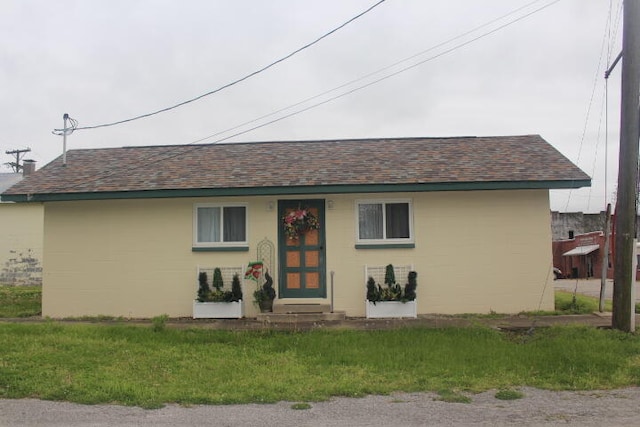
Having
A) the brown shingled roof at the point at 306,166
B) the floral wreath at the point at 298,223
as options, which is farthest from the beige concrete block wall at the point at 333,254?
the brown shingled roof at the point at 306,166

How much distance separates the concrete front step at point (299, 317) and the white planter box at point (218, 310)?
69 cm

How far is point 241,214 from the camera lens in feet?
41.3

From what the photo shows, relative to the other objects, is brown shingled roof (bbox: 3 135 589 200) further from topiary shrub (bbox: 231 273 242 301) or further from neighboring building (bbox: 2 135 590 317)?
topiary shrub (bbox: 231 273 242 301)

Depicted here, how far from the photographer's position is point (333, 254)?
481 inches

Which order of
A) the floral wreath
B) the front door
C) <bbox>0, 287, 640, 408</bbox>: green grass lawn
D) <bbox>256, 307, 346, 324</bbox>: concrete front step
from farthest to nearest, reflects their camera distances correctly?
the front door
the floral wreath
<bbox>256, 307, 346, 324</bbox>: concrete front step
<bbox>0, 287, 640, 408</bbox>: green grass lawn

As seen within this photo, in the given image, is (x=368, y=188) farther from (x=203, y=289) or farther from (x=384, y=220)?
(x=203, y=289)

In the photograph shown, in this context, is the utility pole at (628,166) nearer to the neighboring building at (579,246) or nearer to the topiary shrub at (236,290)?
the topiary shrub at (236,290)

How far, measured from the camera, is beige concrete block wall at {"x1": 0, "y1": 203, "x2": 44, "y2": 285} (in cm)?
2331

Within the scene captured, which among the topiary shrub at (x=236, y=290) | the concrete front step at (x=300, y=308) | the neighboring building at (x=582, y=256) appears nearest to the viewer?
the concrete front step at (x=300, y=308)

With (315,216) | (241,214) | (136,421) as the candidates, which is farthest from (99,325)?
(136,421)

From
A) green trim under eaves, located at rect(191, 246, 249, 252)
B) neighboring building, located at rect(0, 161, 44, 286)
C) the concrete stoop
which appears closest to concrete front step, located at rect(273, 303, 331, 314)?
the concrete stoop

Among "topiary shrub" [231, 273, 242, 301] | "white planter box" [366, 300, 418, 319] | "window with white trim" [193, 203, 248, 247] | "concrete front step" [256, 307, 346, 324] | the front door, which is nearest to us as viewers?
"concrete front step" [256, 307, 346, 324]

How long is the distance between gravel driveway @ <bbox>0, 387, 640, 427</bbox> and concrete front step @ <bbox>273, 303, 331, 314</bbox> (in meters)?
5.15

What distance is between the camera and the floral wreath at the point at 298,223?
12.1 m
